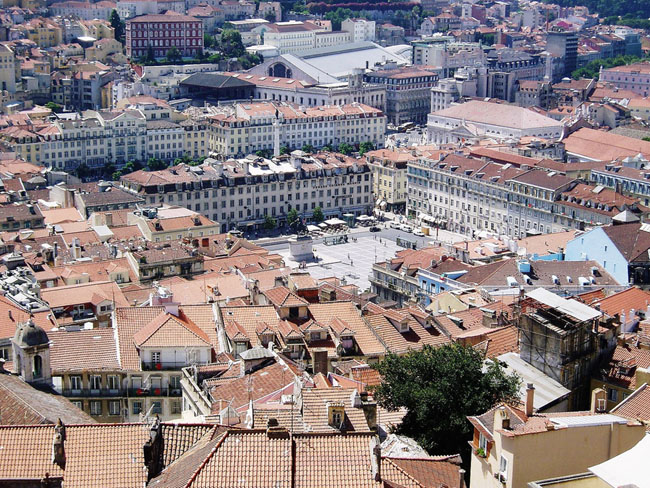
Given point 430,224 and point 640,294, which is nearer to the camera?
point 640,294

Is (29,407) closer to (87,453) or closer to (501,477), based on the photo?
(87,453)

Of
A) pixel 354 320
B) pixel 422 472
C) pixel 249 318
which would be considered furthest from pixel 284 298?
pixel 422 472

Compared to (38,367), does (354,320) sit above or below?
below

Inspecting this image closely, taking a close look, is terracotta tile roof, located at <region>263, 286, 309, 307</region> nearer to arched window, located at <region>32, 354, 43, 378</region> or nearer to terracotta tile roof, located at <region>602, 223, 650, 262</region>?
arched window, located at <region>32, 354, 43, 378</region>

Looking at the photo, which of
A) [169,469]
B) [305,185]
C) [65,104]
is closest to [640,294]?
[169,469]

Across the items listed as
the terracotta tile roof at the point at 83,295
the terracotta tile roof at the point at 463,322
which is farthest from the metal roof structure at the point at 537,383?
the terracotta tile roof at the point at 83,295

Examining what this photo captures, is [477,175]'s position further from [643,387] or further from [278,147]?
[643,387]
